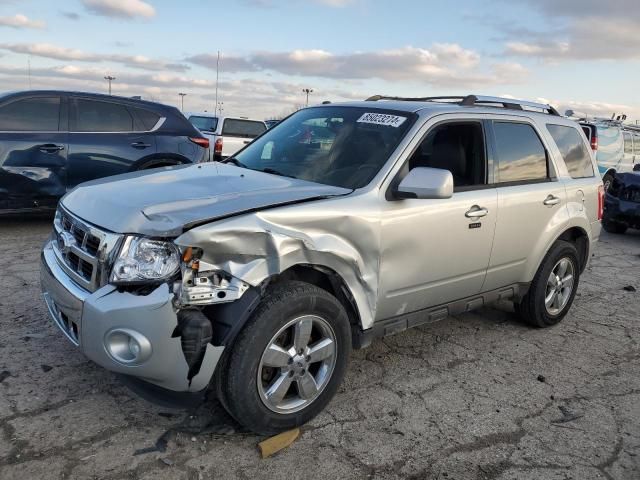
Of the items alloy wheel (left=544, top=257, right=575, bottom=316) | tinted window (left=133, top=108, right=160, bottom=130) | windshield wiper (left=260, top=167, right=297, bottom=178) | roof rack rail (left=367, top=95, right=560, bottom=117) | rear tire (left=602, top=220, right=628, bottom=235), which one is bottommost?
rear tire (left=602, top=220, right=628, bottom=235)

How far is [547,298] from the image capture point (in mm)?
4836

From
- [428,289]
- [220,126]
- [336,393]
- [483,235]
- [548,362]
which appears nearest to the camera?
[336,393]

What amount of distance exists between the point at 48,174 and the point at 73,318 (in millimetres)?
4688

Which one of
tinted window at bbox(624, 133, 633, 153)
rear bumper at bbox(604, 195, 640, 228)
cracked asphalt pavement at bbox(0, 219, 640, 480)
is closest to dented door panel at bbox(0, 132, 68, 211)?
cracked asphalt pavement at bbox(0, 219, 640, 480)

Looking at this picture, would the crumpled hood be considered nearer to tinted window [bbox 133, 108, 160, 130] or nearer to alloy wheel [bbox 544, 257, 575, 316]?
alloy wheel [bbox 544, 257, 575, 316]

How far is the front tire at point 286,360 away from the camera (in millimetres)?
2713

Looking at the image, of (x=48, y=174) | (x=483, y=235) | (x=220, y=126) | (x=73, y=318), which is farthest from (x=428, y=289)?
(x=220, y=126)

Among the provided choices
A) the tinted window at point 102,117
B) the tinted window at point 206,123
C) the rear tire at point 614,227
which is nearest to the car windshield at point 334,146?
the tinted window at point 102,117

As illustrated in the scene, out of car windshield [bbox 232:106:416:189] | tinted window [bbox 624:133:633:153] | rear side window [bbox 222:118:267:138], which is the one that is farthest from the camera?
tinted window [bbox 624:133:633:153]

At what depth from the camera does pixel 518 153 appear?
4391 millimetres

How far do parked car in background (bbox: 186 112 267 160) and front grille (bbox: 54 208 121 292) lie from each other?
10.6m

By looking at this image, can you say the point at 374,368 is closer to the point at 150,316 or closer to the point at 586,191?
the point at 150,316

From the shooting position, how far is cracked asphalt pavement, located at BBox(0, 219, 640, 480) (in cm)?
275

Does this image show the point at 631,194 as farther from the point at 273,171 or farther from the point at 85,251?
the point at 85,251
